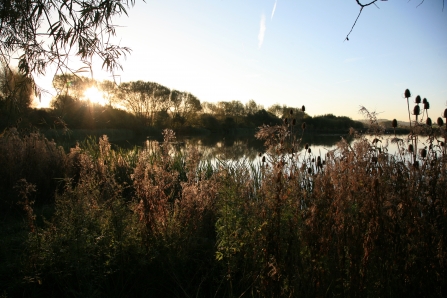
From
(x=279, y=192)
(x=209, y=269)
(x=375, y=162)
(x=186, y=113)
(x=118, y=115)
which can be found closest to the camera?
(x=279, y=192)

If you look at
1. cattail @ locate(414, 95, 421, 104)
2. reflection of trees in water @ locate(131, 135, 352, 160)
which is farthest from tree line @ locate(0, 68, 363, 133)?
cattail @ locate(414, 95, 421, 104)

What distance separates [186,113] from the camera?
153 ft

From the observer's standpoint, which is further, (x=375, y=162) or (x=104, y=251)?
(x=104, y=251)

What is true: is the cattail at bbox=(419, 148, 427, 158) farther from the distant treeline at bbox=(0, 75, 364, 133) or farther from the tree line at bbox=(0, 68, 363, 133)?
the distant treeline at bbox=(0, 75, 364, 133)

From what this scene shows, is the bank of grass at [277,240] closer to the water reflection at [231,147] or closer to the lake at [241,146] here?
the lake at [241,146]

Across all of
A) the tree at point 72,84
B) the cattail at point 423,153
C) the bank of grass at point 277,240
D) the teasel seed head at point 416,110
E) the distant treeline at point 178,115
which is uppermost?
the distant treeline at point 178,115

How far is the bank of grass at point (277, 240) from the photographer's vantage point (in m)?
2.18

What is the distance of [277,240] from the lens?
2189 millimetres

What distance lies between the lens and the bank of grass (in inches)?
85.9

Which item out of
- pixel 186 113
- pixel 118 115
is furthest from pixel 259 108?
pixel 118 115

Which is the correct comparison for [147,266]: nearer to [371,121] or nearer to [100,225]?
[100,225]

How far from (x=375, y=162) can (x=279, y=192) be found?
1.07 m

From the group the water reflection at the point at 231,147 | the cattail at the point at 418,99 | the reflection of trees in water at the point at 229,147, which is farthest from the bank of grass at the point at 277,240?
the reflection of trees in water at the point at 229,147

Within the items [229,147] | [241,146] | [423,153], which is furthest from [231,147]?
[423,153]
